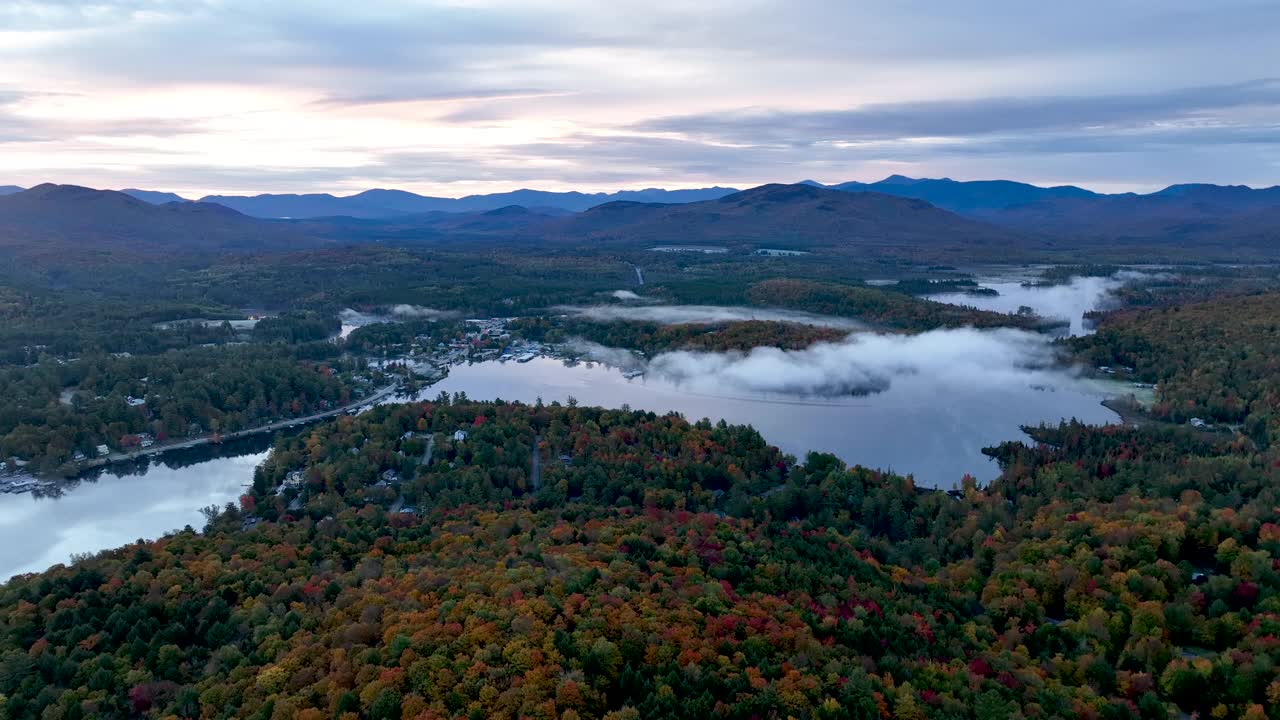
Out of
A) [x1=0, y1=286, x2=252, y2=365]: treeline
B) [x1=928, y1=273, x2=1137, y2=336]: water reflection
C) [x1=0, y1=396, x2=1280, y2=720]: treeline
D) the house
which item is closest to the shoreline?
the house

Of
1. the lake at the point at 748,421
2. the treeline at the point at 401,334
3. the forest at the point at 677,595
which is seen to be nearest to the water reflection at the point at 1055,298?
the lake at the point at 748,421

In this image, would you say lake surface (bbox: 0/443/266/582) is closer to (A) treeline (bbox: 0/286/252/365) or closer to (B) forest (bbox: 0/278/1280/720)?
(B) forest (bbox: 0/278/1280/720)

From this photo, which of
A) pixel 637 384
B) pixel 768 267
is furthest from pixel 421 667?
pixel 768 267

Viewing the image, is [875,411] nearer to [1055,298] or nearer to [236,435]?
[236,435]

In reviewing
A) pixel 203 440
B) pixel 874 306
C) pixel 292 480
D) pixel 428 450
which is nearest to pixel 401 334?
pixel 203 440

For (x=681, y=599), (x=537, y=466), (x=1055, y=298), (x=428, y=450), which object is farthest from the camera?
(x=1055, y=298)

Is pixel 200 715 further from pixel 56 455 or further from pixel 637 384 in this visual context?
pixel 637 384

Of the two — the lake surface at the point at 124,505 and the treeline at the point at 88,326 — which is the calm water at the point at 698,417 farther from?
the treeline at the point at 88,326
